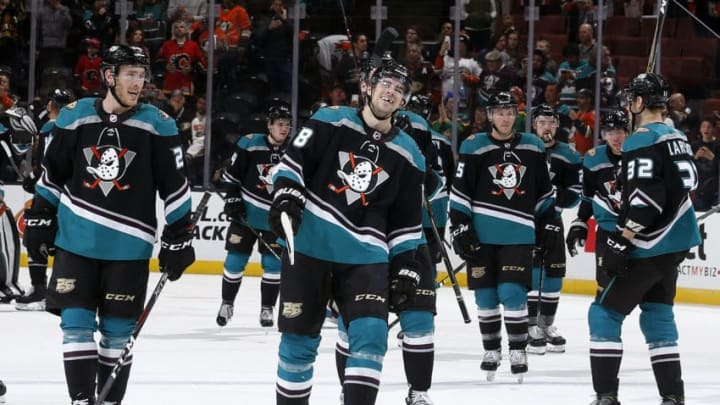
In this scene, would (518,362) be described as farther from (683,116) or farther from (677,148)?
(683,116)

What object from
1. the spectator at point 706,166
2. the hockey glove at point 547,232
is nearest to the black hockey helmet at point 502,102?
the hockey glove at point 547,232

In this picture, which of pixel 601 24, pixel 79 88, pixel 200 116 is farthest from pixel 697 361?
pixel 79 88

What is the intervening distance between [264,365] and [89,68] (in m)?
6.73

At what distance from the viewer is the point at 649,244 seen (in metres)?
5.55

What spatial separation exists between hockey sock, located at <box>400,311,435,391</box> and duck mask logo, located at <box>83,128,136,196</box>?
1352 mm

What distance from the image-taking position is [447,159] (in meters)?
7.76

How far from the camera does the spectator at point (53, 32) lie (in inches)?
515

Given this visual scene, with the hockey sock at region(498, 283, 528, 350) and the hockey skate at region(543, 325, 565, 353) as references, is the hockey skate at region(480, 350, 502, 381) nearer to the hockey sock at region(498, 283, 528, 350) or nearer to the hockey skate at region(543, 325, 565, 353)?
the hockey sock at region(498, 283, 528, 350)

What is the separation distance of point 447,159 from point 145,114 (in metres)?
3.10

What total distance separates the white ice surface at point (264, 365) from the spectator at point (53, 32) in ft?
12.2

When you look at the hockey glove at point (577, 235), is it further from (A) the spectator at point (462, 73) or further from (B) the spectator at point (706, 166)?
(A) the spectator at point (462, 73)

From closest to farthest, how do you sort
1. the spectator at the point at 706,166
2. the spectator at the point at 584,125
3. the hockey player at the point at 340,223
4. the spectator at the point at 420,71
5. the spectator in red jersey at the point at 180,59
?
the hockey player at the point at 340,223
the spectator at the point at 706,166
the spectator at the point at 584,125
the spectator at the point at 420,71
the spectator in red jersey at the point at 180,59

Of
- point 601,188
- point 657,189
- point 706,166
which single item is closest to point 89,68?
point 706,166

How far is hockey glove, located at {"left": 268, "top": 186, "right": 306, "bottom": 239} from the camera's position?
14.9 feet
